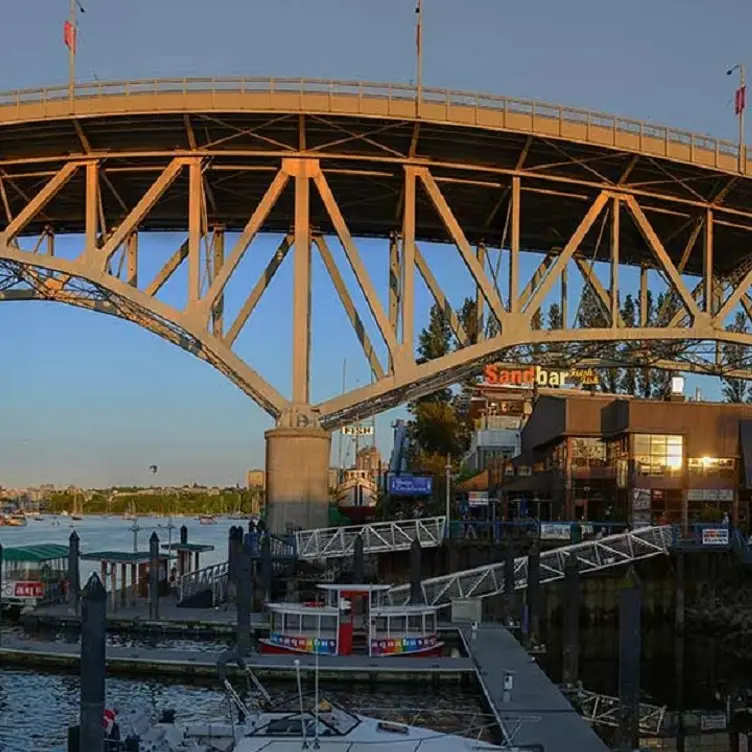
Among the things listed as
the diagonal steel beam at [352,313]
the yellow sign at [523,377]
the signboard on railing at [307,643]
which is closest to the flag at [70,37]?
the diagonal steel beam at [352,313]

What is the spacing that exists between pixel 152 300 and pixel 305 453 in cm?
949

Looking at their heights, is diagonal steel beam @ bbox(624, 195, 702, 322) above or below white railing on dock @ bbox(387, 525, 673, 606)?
above

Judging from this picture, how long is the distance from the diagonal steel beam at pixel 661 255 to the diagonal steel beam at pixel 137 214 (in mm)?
21221

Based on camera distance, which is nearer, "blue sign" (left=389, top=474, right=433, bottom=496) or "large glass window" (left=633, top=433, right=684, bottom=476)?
"large glass window" (left=633, top=433, right=684, bottom=476)

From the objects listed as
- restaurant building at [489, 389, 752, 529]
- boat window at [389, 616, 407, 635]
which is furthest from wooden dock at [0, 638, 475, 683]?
restaurant building at [489, 389, 752, 529]

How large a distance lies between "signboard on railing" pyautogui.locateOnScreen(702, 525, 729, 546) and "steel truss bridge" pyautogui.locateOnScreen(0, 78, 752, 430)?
926cm

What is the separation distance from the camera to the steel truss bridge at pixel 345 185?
51.2 m

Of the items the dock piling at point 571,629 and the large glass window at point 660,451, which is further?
the large glass window at point 660,451

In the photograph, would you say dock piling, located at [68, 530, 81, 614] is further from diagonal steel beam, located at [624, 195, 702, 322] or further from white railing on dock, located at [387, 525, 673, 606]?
diagonal steel beam, located at [624, 195, 702, 322]

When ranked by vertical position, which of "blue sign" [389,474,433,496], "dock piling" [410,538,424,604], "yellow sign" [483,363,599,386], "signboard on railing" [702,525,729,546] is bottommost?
"dock piling" [410,538,424,604]

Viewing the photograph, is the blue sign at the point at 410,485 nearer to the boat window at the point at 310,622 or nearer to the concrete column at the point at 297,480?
the concrete column at the point at 297,480

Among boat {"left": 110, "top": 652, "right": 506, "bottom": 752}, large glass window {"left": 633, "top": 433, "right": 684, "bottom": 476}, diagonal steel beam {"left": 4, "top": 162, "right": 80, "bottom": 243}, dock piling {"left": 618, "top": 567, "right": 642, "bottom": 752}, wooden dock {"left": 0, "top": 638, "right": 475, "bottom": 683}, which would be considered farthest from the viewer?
A: large glass window {"left": 633, "top": 433, "right": 684, "bottom": 476}

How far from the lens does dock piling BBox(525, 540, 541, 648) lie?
4403 cm

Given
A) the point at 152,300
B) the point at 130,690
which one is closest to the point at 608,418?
the point at 152,300
